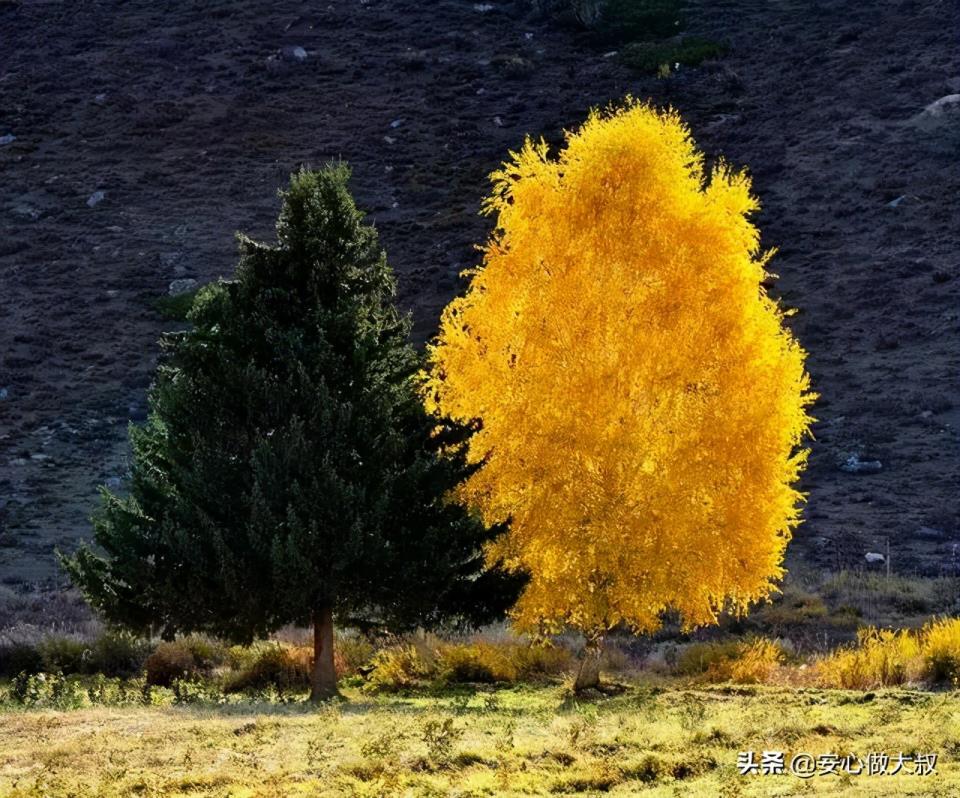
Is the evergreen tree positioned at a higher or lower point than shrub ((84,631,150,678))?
higher

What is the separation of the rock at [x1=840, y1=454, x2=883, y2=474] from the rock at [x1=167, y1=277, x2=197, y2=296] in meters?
25.0

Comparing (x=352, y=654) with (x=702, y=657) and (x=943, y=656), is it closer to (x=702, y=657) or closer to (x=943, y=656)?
(x=702, y=657)

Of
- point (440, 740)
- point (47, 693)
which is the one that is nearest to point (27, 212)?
point (47, 693)

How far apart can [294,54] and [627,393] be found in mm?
53334

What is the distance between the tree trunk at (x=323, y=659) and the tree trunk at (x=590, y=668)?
337 centimetres

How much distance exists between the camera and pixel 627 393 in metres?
16.2

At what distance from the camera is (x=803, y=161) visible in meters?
50.8

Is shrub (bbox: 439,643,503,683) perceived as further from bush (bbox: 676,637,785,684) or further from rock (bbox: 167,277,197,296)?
rock (bbox: 167,277,197,296)

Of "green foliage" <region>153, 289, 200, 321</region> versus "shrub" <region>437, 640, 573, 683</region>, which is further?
"green foliage" <region>153, 289, 200, 321</region>

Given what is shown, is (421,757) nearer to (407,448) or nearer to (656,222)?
(407,448)

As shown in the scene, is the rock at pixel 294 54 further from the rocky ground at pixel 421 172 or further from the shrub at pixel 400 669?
the shrub at pixel 400 669

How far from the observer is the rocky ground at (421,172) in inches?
1366

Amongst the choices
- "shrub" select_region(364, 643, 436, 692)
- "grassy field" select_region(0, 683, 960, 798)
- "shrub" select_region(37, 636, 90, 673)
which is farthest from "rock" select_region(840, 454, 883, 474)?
"shrub" select_region(37, 636, 90, 673)

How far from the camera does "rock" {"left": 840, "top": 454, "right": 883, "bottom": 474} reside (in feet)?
108
